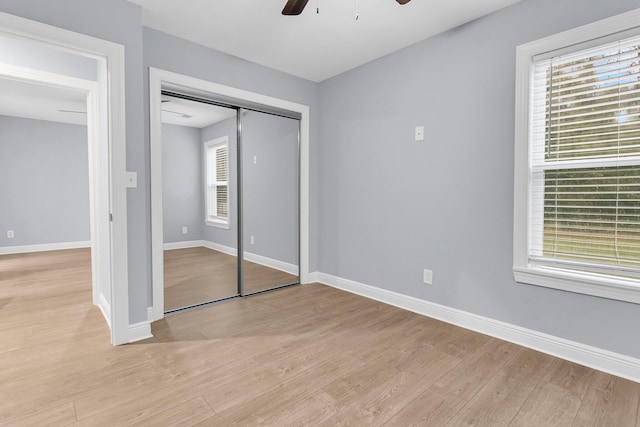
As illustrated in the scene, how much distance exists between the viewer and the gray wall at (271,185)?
3.56 m

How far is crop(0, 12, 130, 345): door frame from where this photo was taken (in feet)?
6.59

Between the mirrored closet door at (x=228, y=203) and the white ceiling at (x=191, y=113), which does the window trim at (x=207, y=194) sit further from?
the white ceiling at (x=191, y=113)

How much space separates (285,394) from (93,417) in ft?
3.15

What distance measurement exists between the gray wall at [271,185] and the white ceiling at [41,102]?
2.65 m

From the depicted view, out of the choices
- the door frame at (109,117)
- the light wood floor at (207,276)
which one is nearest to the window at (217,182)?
the light wood floor at (207,276)

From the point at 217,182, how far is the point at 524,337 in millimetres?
3252

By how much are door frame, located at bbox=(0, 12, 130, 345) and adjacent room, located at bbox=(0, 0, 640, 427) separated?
15 millimetres

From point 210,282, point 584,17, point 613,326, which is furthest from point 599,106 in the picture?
point 210,282

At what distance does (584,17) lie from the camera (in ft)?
6.74

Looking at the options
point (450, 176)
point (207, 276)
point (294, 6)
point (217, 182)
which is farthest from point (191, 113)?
point (450, 176)

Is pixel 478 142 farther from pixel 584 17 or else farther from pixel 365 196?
pixel 365 196

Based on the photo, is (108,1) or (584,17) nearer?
(584,17)

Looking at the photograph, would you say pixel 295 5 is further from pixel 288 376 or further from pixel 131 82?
pixel 288 376

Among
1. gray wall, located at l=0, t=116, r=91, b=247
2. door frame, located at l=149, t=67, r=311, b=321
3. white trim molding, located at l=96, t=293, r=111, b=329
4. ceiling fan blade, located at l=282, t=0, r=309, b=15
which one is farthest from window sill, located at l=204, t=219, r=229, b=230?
gray wall, located at l=0, t=116, r=91, b=247
